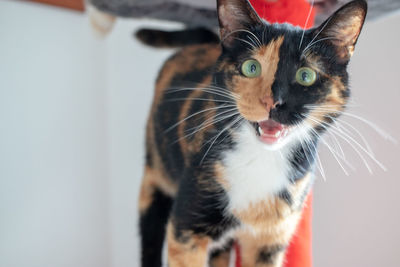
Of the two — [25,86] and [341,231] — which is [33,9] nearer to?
[25,86]

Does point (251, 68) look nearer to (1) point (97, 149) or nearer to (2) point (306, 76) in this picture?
(2) point (306, 76)

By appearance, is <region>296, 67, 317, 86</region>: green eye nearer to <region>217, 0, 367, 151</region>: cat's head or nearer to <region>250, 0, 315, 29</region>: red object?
<region>217, 0, 367, 151</region>: cat's head

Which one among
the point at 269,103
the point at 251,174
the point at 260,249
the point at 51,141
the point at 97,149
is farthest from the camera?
the point at 97,149

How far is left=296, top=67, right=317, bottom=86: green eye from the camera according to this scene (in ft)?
1.82

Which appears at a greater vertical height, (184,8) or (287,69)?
(184,8)

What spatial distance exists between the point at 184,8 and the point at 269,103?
48 centimetres

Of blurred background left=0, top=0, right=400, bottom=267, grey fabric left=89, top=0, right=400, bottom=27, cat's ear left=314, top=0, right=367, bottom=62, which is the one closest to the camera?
cat's ear left=314, top=0, right=367, bottom=62

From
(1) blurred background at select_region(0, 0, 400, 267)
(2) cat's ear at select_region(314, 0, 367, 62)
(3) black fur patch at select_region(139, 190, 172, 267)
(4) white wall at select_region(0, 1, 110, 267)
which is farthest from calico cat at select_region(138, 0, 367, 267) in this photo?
(4) white wall at select_region(0, 1, 110, 267)

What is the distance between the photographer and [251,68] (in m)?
0.59

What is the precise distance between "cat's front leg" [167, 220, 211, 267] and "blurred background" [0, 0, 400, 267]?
410 millimetres

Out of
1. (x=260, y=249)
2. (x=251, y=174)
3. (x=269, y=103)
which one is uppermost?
(x=269, y=103)

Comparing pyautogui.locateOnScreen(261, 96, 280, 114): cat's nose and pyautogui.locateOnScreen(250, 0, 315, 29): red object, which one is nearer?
pyautogui.locateOnScreen(261, 96, 280, 114): cat's nose

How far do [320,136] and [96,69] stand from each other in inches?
33.2

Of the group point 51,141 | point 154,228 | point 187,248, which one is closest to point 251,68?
point 187,248
